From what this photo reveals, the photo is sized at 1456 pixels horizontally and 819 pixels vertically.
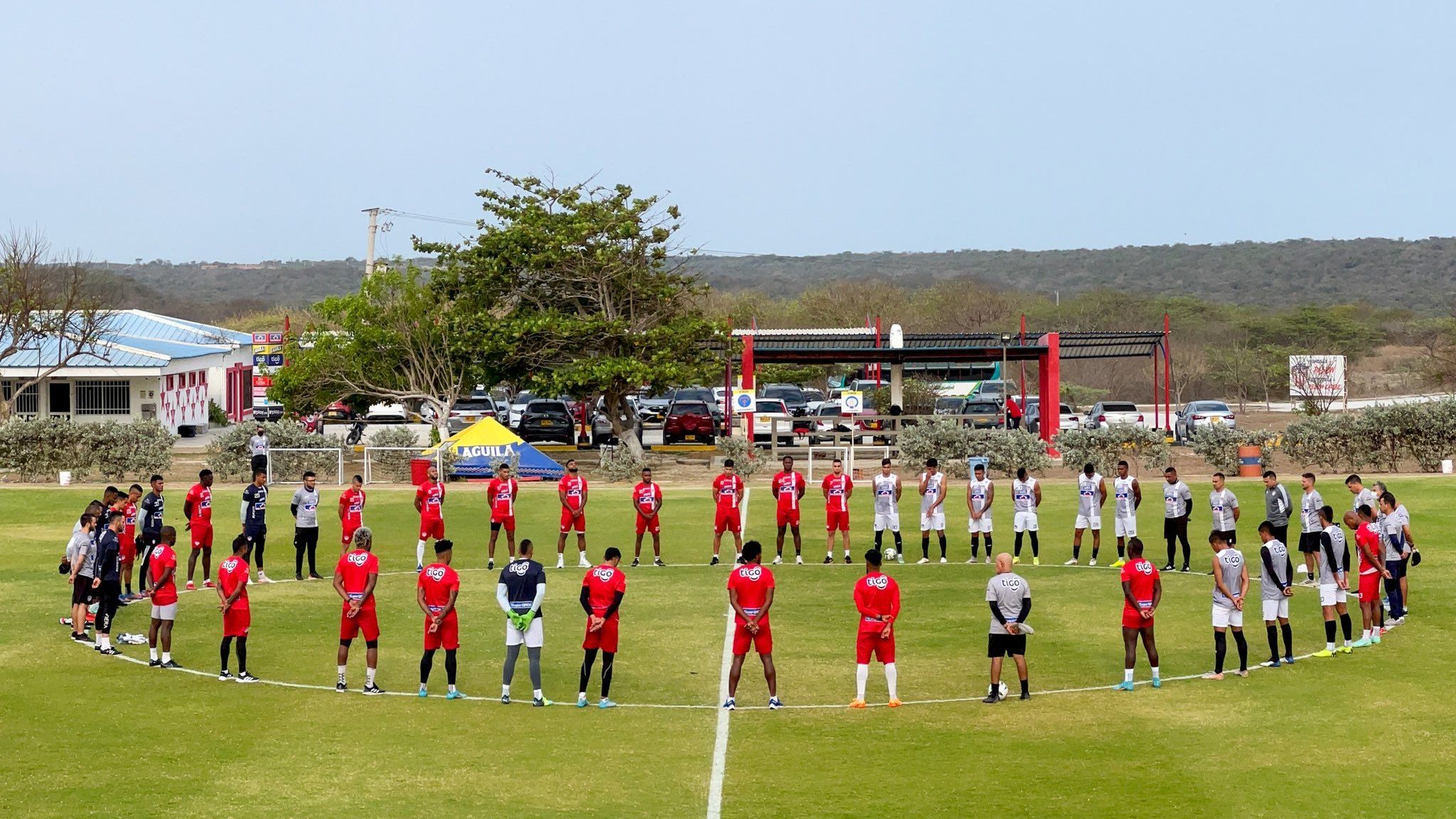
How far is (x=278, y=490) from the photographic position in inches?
1540

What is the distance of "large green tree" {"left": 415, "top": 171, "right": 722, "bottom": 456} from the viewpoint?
4688 cm

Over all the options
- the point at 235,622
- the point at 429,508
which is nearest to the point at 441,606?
the point at 235,622

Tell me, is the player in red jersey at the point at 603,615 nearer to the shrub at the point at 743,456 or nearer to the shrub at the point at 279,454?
the shrub at the point at 743,456

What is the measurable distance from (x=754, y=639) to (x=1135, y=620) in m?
4.30

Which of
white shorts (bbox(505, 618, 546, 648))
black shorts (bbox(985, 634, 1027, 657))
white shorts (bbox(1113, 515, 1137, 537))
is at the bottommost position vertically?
black shorts (bbox(985, 634, 1027, 657))

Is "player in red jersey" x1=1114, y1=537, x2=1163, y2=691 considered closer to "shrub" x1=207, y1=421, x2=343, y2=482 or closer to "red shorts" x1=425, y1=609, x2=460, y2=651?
"red shorts" x1=425, y1=609, x2=460, y2=651

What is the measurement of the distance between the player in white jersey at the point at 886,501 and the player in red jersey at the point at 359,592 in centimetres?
1173

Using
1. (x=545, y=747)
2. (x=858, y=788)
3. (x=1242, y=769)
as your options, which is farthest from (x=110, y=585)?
(x=1242, y=769)

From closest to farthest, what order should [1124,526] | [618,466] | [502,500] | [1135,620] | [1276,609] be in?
[1135,620]
[1276,609]
[1124,526]
[502,500]
[618,466]

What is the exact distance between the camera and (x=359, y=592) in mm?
17125

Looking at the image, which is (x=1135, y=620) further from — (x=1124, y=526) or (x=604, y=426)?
(x=604, y=426)

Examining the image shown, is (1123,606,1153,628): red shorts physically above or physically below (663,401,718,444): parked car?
below

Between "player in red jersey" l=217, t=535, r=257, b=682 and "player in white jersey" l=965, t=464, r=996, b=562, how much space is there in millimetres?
13315

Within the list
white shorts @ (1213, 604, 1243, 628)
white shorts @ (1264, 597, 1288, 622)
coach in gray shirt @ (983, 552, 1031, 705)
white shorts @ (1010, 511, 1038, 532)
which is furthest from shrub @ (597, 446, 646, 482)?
coach in gray shirt @ (983, 552, 1031, 705)
